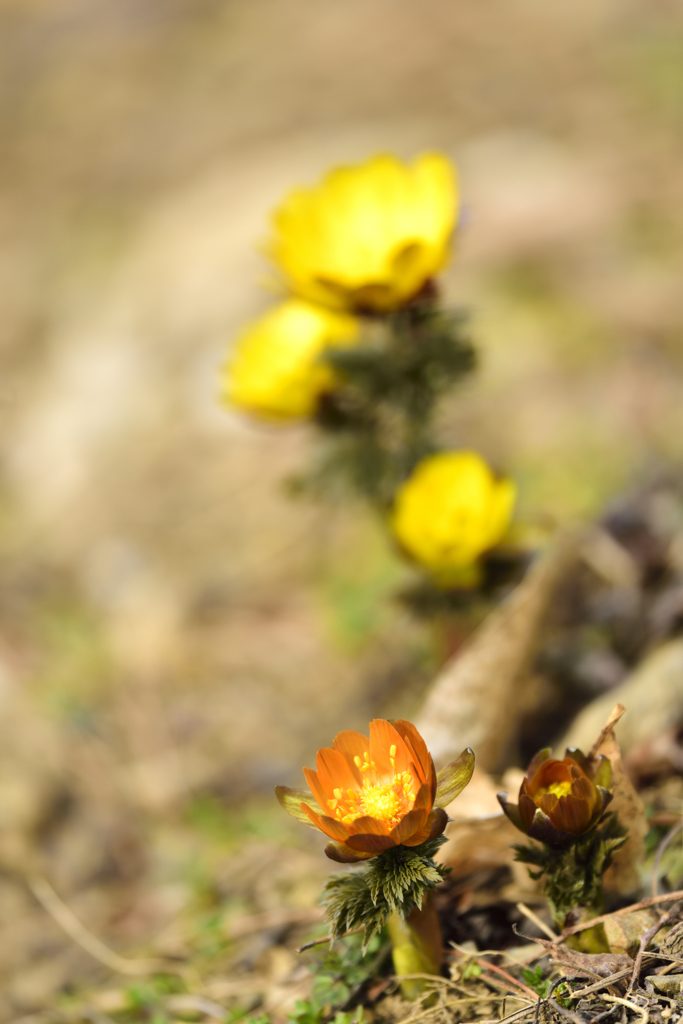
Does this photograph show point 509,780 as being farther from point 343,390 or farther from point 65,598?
point 65,598

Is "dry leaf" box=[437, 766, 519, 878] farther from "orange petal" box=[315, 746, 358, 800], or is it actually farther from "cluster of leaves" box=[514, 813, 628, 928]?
"orange petal" box=[315, 746, 358, 800]

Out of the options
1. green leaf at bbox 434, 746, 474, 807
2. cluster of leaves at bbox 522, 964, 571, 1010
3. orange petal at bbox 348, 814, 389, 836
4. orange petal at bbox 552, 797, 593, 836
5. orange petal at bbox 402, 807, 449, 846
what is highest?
green leaf at bbox 434, 746, 474, 807

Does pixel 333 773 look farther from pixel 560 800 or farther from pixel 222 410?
pixel 222 410

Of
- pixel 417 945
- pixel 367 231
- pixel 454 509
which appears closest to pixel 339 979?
pixel 417 945

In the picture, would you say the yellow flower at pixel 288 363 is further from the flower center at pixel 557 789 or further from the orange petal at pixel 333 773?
the flower center at pixel 557 789

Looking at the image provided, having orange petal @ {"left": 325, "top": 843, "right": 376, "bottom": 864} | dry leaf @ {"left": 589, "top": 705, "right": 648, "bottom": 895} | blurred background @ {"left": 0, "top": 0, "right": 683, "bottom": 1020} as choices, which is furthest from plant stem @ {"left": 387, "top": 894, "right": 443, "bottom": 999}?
blurred background @ {"left": 0, "top": 0, "right": 683, "bottom": 1020}

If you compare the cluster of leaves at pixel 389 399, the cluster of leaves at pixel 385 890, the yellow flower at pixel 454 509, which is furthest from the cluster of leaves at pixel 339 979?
the cluster of leaves at pixel 389 399
